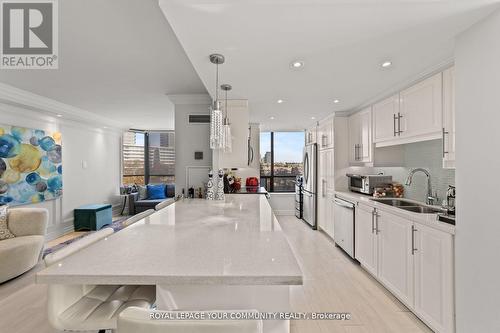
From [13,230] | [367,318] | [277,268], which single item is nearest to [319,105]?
[367,318]

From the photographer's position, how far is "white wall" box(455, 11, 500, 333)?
1.48 metres

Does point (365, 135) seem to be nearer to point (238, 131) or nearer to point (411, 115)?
point (411, 115)

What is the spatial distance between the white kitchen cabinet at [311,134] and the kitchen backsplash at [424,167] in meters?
2.06

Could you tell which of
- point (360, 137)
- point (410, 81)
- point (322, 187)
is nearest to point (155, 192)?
point (322, 187)

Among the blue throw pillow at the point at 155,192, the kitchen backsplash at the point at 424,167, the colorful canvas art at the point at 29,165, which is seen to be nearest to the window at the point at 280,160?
the blue throw pillow at the point at 155,192

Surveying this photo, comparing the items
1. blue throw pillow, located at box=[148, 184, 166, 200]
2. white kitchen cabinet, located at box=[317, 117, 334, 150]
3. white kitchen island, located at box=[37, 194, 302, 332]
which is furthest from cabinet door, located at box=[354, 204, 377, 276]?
blue throw pillow, located at box=[148, 184, 166, 200]

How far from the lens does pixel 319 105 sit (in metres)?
3.86

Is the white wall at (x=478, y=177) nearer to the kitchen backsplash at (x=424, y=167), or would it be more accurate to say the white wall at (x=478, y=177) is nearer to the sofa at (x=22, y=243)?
the kitchen backsplash at (x=424, y=167)

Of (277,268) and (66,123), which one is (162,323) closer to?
(277,268)

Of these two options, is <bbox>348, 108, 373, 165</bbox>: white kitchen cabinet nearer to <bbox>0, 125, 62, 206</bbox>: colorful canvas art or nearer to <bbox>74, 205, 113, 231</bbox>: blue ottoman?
<bbox>74, 205, 113, 231</bbox>: blue ottoman

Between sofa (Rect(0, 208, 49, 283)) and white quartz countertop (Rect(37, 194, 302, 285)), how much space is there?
2.41m

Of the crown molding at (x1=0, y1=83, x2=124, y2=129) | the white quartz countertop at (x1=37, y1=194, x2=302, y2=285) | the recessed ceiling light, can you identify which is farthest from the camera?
the crown molding at (x1=0, y1=83, x2=124, y2=129)

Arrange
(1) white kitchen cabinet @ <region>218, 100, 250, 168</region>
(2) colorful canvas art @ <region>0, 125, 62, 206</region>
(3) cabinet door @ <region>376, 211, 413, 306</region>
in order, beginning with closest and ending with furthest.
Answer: (3) cabinet door @ <region>376, 211, 413, 306</region>
(1) white kitchen cabinet @ <region>218, 100, 250, 168</region>
(2) colorful canvas art @ <region>0, 125, 62, 206</region>

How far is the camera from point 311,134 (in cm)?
582
